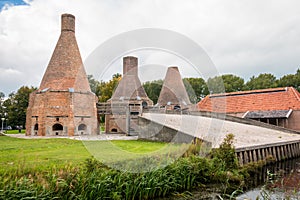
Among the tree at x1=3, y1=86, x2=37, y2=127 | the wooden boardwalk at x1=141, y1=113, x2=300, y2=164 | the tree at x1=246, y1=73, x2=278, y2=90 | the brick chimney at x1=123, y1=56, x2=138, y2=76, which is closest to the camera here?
the wooden boardwalk at x1=141, y1=113, x2=300, y2=164

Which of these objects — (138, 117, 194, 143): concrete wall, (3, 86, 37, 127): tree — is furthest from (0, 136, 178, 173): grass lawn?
(3, 86, 37, 127): tree

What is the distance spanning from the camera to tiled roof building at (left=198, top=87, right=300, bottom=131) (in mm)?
22969

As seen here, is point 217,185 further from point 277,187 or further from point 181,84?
point 181,84

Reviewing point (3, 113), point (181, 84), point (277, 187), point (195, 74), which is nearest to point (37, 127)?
point (181, 84)

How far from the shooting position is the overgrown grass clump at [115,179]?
527 centimetres

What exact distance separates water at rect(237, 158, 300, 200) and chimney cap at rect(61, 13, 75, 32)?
724 inches

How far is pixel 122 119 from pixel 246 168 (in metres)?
14.8

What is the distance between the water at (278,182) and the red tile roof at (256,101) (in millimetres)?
11161

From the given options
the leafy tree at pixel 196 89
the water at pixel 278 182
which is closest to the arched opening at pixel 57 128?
the leafy tree at pixel 196 89

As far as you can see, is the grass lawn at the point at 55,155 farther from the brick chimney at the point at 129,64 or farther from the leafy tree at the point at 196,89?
the brick chimney at the point at 129,64

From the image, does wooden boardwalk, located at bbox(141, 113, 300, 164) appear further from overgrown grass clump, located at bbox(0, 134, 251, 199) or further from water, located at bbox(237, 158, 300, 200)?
overgrown grass clump, located at bbox(0, 134, 251, 199)

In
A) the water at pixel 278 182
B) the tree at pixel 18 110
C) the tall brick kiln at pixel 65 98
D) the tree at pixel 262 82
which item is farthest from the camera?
the tree at pixel 262 82

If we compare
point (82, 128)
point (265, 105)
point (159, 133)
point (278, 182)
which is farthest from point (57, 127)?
point (265, 105)

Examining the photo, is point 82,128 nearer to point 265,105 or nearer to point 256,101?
point 256,101
